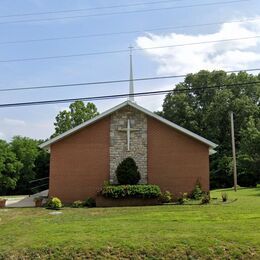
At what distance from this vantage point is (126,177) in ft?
74.3

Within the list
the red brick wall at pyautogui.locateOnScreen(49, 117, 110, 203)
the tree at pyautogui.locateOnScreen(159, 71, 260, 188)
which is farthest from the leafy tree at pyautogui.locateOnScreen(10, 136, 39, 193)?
the red brick wall at pyautogui.locateOnScreen(49, 117, 110, 203)

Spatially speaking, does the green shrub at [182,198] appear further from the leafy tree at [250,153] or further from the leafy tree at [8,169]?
the leafy tree at [8,169]

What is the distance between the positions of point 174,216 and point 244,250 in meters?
4.94

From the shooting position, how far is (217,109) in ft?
177

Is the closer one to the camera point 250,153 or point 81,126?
point 81,126

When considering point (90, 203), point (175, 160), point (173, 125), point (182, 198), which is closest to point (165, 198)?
point (182, 198)

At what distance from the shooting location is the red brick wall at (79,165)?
76.1 ft

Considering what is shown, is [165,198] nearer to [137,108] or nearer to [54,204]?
[137,108]

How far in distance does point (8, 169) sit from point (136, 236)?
42621mm

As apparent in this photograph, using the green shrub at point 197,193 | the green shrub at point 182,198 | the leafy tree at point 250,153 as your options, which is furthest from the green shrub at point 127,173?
the leafy tree at point 250,153

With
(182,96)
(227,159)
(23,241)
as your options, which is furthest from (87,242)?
(182,96)

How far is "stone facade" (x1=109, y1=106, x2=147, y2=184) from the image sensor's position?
23.4 m

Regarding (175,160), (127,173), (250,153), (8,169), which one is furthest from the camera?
(8,169)

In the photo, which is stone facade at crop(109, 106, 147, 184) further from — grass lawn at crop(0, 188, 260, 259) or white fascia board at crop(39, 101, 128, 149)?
grass lawn at crop(0, 188, 260, 259)
